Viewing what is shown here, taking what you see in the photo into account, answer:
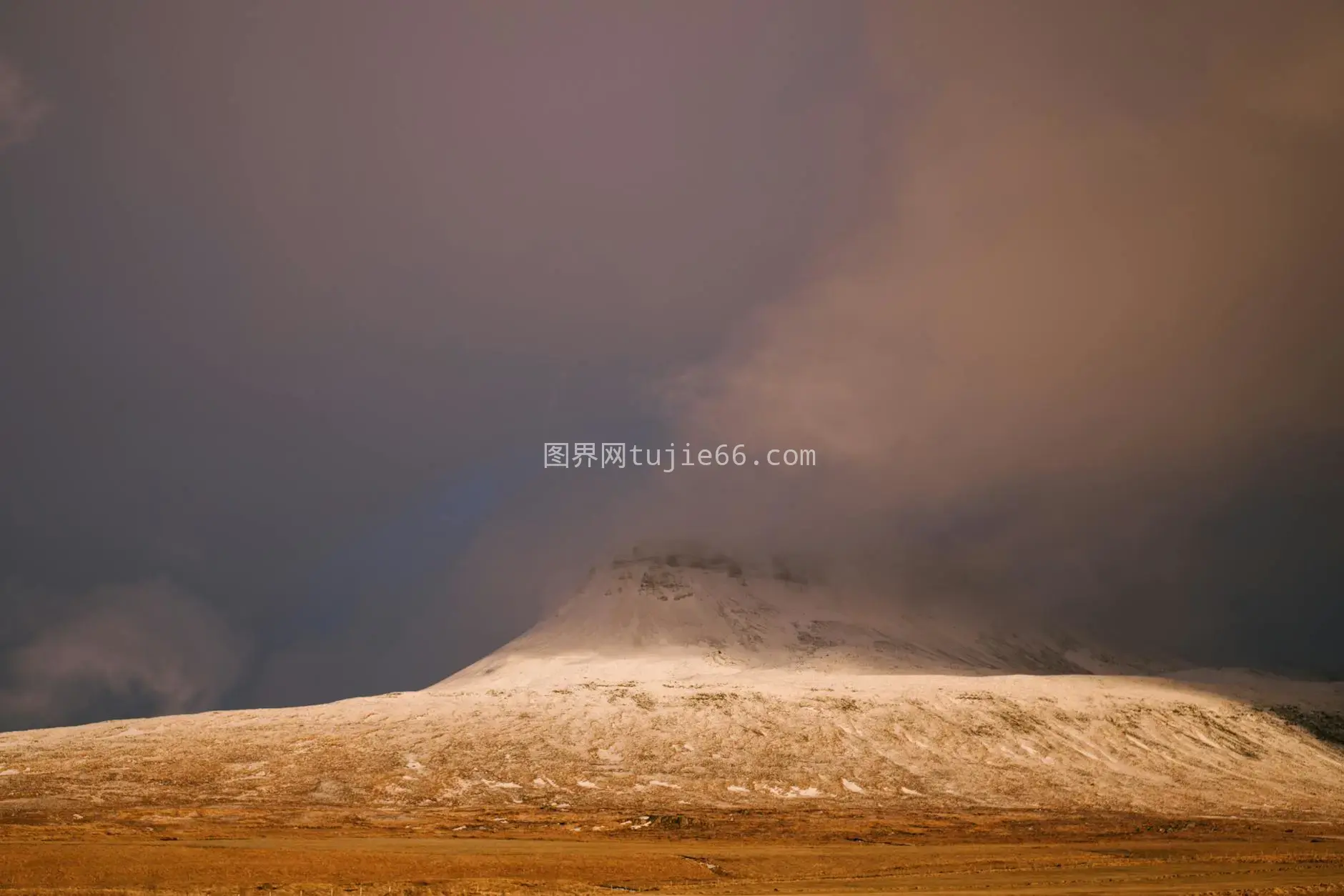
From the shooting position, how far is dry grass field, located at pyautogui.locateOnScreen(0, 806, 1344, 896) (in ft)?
98.6

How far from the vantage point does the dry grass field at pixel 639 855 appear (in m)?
30.1

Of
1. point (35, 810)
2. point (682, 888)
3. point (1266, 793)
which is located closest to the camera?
point (682, 888)

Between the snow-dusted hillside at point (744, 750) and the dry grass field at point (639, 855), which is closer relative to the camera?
the dry grass field at point (639, 855)

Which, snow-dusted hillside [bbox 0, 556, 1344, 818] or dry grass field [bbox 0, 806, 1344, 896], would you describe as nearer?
dry grass field [bbox 0, 806, 1344, 896]

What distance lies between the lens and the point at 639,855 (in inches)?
1439

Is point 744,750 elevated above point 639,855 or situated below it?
above

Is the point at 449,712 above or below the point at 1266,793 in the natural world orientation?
above

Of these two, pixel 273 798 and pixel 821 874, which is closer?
Answer: pixel 821 874

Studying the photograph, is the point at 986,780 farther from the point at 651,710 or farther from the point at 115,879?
the point at 115,879

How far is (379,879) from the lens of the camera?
30250 mm

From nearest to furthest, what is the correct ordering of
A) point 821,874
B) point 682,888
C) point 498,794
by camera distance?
point 682,888, point 821,874, point 498,794

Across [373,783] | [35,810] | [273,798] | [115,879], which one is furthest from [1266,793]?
[35,810]

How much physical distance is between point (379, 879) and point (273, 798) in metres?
28.4

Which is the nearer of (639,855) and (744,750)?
(639,855)
